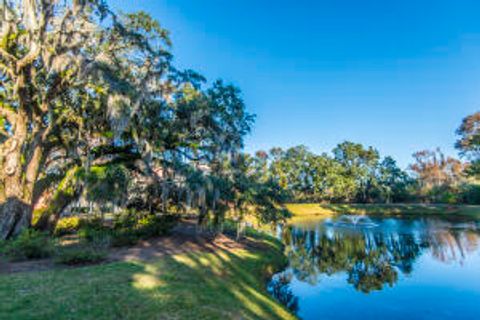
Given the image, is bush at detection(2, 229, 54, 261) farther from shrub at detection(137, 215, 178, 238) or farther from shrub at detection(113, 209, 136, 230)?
shrub at detection(137, 215, 178, 238)

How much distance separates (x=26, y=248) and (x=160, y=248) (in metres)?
→ 4.89

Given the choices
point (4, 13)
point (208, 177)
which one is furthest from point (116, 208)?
point (4, 13)

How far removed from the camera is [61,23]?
34.7ft

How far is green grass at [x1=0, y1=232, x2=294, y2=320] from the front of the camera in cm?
497

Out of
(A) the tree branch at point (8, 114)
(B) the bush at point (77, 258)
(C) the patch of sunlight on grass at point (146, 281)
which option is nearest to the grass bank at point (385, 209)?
(B) the bush at point (77, 258)

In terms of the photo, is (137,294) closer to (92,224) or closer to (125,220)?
(125,220)

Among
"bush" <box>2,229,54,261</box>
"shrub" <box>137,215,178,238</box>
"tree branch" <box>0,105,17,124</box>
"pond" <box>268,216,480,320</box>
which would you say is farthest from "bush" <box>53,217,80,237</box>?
"pond" <box>268,216,480,320</box>

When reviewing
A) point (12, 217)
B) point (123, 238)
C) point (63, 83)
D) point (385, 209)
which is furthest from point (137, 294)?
point (385, 209)

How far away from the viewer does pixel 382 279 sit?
1268 centimetres

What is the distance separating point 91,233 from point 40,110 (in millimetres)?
6075

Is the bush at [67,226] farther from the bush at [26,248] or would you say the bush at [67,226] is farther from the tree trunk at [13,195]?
the bush at [26,248]

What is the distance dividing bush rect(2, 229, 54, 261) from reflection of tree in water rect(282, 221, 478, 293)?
427 inches

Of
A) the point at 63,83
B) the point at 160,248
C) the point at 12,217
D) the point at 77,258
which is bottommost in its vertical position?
the point at 160,248

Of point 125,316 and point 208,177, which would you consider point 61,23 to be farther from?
point 125,316
